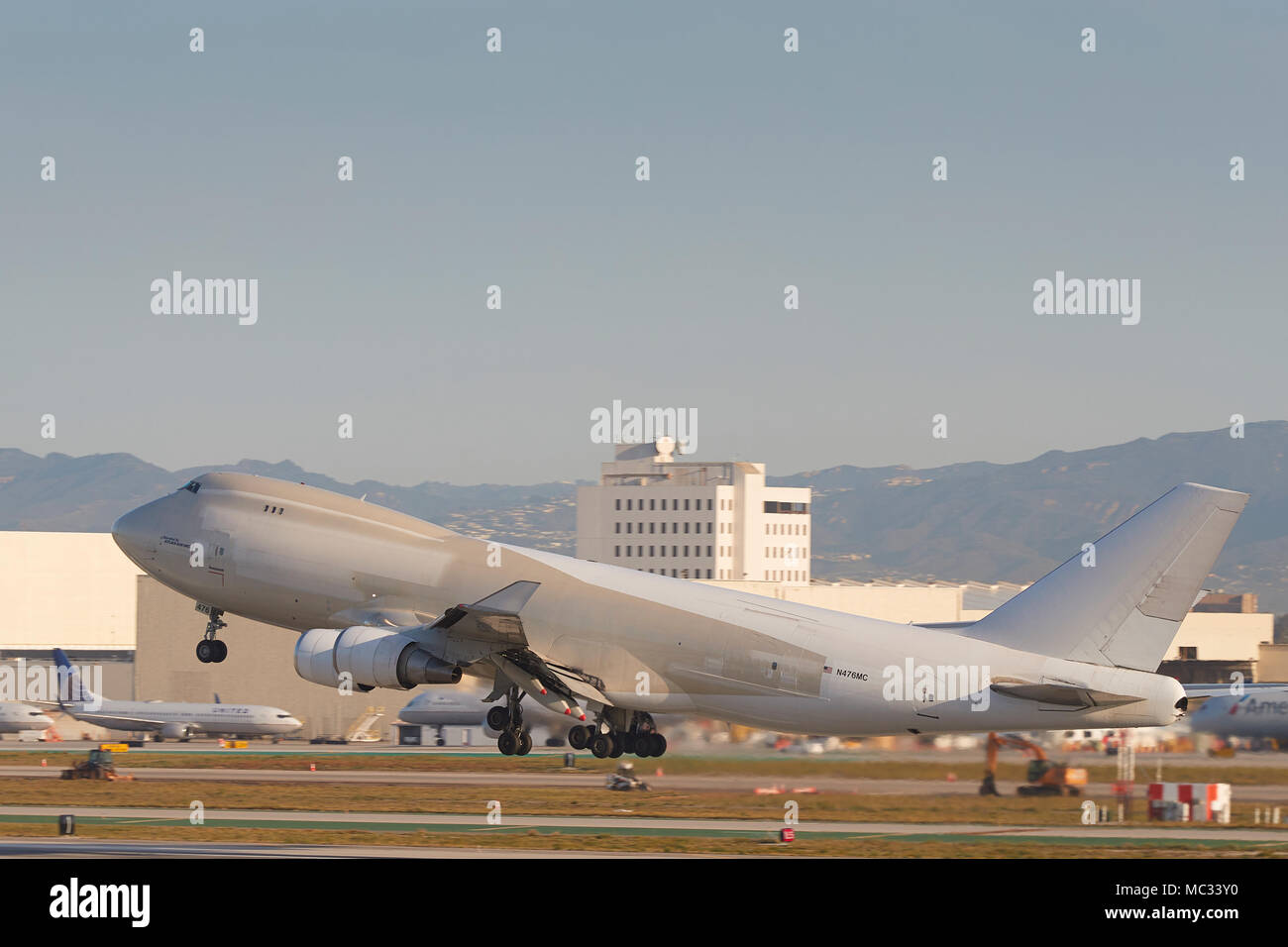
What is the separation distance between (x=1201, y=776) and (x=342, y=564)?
3353 centimetres

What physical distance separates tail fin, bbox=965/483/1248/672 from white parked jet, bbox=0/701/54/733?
85.9 meters

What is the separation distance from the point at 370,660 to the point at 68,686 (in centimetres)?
7139

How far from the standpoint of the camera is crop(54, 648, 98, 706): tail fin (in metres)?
99.1

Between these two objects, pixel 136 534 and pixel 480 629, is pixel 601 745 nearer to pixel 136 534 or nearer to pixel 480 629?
pixel 480 629

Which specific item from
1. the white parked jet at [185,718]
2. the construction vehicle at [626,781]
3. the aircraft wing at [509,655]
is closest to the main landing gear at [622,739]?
the aircraft wing at [509,655]

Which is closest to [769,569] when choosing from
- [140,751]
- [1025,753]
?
[140,751]

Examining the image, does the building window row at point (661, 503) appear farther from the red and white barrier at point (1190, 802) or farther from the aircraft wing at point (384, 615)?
the aircraft wing at point (384, 615)

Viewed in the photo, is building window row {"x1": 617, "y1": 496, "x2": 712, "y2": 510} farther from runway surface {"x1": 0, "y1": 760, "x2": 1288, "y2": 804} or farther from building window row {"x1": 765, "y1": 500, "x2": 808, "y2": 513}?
runway surface {"x1": 0, "y1": 760, "x2": 1288, "y2": 804}

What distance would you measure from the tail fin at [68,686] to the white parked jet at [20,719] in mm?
2390

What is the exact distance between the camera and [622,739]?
138 ft

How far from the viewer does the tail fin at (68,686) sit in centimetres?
9912
